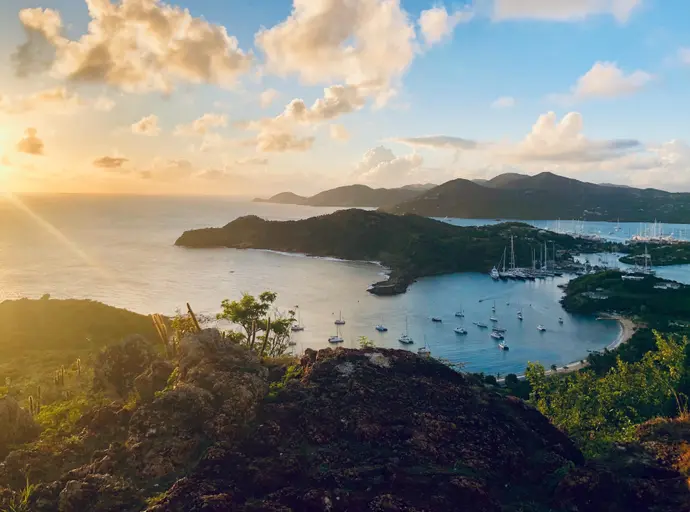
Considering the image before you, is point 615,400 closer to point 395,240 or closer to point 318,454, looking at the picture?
point 318,454

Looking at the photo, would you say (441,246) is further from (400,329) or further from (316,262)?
(400,329)

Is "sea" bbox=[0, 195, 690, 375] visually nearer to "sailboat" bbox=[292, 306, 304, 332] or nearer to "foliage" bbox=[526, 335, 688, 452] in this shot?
"sailboat" bbox=[292, 306, 304, 332]

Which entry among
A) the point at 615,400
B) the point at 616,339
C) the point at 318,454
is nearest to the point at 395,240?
the point at 616,339

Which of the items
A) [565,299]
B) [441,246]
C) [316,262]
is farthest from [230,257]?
[565,299]

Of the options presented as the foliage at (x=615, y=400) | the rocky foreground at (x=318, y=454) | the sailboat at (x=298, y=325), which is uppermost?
the rocky foreground at (x=318, y=454)

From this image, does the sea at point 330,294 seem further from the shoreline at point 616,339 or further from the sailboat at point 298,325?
the shoreline at point 616,339

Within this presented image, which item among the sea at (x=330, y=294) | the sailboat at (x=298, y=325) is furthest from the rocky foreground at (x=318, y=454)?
the sailboat at (x=298, y=325)
